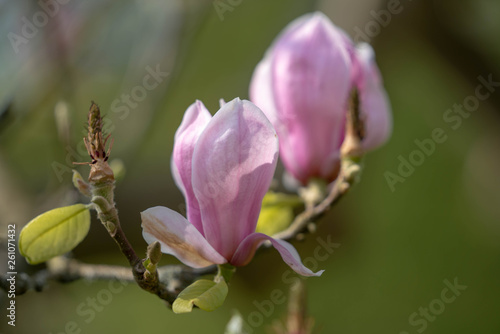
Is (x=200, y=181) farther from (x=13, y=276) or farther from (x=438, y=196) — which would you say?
(x=438, y=196)

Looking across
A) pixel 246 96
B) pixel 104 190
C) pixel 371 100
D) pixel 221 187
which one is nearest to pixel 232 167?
pixel 221 187

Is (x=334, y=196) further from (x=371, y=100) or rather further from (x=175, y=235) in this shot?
(x=175, y=235)

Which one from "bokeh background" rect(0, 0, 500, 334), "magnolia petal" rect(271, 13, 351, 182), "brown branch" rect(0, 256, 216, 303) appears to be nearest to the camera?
"brown branch" rect(0, 256, 216, 303)

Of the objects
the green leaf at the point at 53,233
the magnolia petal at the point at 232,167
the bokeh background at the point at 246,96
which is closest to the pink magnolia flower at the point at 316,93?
the bokeh background at the point at 246,96

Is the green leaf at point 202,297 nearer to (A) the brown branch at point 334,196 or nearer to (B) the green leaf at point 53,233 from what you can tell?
(B) the green leaf at point 53,233

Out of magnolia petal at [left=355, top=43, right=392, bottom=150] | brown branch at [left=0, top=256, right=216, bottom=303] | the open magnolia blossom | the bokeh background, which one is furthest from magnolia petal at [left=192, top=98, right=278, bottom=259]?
magnolia petal at [left=355, top=43, right=392, bottom=150]

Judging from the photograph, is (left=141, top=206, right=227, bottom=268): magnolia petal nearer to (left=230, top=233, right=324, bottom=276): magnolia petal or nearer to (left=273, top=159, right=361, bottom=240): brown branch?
(left=230, top=233, right=324, bottom=276): magnolia petal
